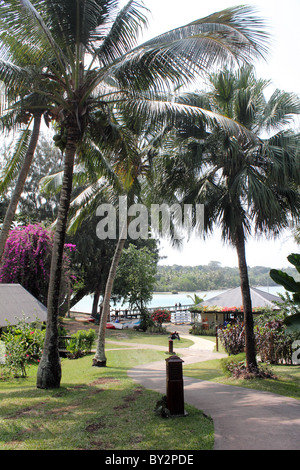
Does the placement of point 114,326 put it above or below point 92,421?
above

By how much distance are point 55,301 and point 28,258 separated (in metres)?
9.81

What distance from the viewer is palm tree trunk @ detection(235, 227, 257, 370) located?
9586mm

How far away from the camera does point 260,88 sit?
10.2 meters

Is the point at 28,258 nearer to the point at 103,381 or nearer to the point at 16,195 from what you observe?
the point at 16,195

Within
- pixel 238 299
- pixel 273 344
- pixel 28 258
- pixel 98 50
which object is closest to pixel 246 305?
pixel 273 344

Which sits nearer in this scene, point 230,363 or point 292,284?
point 292,284

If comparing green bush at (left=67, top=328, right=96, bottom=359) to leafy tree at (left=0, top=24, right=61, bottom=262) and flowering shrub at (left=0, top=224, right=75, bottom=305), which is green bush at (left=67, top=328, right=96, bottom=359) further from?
leafy tree at (left=0, top=24, right=61, bottom=262)

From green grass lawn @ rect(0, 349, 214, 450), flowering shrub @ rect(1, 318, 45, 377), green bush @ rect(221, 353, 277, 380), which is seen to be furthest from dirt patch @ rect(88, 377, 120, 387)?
green bush @ rect(221, 353, 277, 380)

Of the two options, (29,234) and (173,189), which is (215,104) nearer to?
(173,189)

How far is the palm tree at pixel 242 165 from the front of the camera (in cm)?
909

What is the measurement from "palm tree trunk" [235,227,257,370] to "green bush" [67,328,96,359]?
24.9 ft

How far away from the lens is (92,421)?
5754 millimetres

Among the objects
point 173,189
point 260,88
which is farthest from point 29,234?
point 260,88
